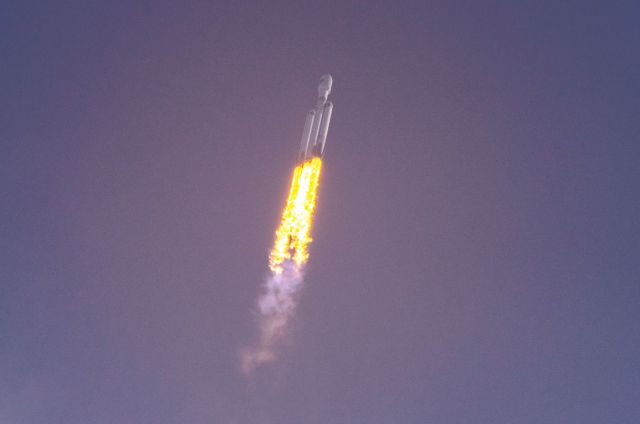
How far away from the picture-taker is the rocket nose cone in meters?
69.7

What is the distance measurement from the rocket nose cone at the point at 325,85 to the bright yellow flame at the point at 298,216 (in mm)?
8605

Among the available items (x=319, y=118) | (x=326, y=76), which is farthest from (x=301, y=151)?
(x=326, y=76)

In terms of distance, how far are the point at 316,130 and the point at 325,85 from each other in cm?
653

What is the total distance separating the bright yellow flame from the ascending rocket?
1.13 m

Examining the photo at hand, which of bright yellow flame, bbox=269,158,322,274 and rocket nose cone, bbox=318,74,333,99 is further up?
rocket nose cone, bbox=318,74,333,99

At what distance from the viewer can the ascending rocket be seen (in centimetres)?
6694

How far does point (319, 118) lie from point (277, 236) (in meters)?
16.0

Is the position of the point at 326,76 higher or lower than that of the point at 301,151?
higher

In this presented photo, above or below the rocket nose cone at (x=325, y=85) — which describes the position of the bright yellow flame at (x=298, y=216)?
below

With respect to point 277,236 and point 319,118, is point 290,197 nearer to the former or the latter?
point 277,236

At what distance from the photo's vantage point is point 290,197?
70375mm

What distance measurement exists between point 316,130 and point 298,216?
426 inches

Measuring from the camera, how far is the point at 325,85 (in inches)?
2758

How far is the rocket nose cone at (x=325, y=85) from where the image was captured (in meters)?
69.7
